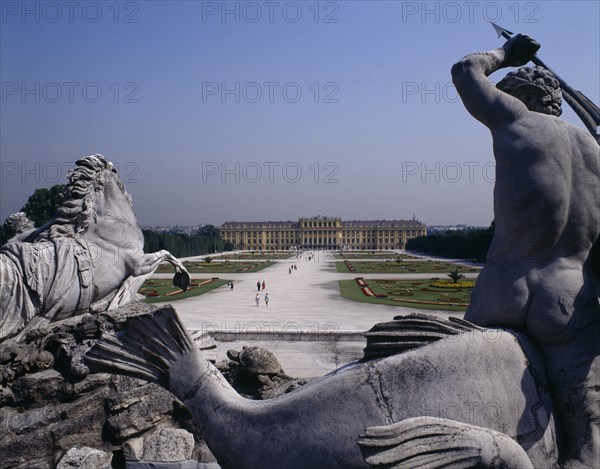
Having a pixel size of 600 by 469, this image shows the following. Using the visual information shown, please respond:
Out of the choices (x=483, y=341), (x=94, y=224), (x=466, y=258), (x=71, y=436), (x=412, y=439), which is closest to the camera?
(x=412, y=439)

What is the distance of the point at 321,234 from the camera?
465 ft

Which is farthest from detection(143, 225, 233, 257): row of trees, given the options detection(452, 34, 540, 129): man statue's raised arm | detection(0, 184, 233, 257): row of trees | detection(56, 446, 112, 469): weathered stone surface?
detection(452, 34, 540, 129): man statue's raised arm

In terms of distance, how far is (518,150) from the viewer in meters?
2.29

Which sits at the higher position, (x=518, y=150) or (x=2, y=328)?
(x=518, y=150)

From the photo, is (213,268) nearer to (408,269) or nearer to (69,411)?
(408,269)

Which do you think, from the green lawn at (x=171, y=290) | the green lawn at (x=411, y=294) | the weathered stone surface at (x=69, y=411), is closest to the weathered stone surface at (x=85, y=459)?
the weathered stone surface at (x=69, y=411)

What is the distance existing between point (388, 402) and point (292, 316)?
53.7 feet

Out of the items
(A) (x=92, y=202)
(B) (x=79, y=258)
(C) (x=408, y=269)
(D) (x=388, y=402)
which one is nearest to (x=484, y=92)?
(D) (x=388, y=402)

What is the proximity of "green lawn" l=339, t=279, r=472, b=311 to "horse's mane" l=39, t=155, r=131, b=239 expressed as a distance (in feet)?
50.3

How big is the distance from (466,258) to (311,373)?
51192 millimetres

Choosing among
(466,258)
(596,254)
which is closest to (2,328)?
(596,254)

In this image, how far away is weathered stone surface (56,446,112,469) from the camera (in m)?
4.72

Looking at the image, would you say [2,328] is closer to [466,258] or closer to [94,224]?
[94,224]

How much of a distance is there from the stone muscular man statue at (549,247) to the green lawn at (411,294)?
17.7 m
